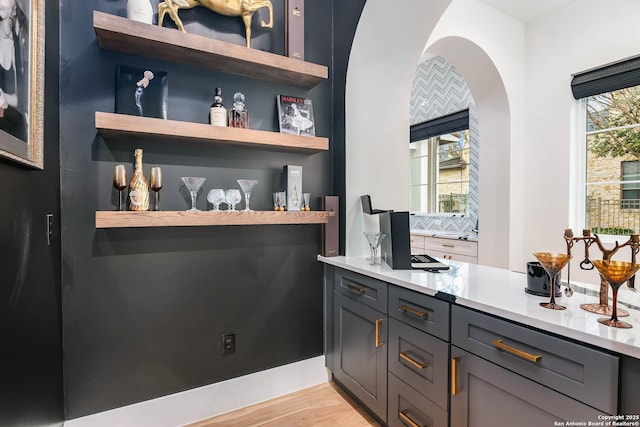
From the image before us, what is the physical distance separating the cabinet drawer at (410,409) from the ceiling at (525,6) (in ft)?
10.7

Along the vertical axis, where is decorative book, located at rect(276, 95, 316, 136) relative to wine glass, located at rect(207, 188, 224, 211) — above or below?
above

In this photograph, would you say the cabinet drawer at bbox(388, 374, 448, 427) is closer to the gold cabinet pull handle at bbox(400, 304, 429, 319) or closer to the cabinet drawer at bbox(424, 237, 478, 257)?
the gold cabinet pull handle at bbox(400, 304, 429, 319)

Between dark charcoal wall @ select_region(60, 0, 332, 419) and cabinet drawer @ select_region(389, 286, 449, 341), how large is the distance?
0.78m

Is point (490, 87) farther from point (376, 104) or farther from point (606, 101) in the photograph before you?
point (376, 104)

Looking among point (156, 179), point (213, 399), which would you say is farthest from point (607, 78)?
point (213, 399)

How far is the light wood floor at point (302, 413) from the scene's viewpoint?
5.94 feet

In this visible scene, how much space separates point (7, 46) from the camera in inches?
35.9

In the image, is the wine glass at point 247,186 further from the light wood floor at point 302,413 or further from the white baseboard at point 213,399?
the light wood floor at point 302,413

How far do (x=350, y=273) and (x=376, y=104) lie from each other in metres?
1.15

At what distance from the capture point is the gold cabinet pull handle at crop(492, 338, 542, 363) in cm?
98

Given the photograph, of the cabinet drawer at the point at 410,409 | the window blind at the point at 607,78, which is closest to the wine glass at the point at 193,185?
the cabinet drawer at the point at 410,409

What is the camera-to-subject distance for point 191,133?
165cm

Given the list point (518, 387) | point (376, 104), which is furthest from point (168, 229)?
point (518, 387)

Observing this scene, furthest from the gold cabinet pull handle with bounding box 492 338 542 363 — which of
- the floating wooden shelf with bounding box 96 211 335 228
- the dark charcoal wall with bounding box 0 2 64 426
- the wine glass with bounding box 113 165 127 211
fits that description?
the wine glass with bounding box 113 165 127 211
